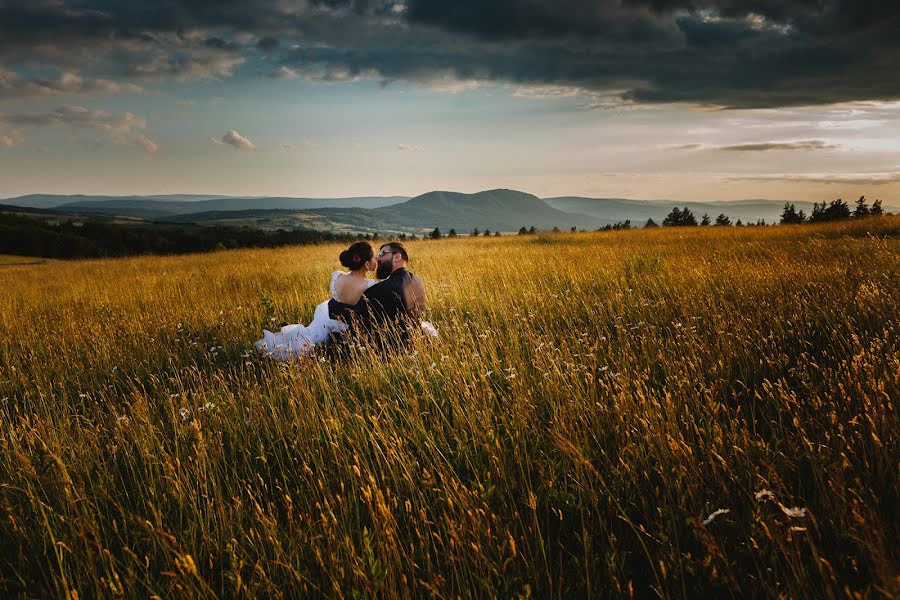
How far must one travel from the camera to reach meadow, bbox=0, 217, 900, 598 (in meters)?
1.91

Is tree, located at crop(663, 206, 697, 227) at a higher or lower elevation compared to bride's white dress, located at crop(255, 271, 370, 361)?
higher

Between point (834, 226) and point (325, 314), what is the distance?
20800 millimetres

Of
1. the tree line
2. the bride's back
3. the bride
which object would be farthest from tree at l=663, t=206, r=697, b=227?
the bride's back

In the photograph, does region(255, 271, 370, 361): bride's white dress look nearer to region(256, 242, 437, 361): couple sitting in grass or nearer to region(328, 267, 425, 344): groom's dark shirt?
region(256, 242, 437, 361): couple sitting in grass

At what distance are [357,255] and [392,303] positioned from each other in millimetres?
938

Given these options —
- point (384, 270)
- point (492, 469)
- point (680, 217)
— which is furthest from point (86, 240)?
point (492, 469)

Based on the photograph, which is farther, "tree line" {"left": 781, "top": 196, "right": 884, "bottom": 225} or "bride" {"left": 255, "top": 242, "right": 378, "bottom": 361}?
"tree line" {"left": 781, "top": 196, "right": 884, "bottom": 225}

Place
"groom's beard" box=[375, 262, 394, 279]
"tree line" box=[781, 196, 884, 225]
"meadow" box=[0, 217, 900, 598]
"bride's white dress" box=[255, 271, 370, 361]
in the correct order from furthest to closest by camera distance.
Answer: "tree line" box=[781, 196, 884, 225] → "groom's beard" box=[375, 262, 394, 279] → "bride's white dress" box=[255, 271, 370, 361] → "meadow" box=[0, 217, 900, 598]

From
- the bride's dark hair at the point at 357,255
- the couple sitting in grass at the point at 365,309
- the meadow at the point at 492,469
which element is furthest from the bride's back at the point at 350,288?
the meadow at the point at 492,469

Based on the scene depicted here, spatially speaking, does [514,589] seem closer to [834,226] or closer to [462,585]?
[462,585]

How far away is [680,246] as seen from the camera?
608 inches

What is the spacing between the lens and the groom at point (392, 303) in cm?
574

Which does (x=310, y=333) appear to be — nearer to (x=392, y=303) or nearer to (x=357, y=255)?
(x=357, y=255)

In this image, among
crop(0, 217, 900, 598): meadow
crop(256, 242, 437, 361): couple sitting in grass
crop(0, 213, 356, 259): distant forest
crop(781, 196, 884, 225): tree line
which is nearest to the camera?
crop(0, 217, 900, 598): meadow
